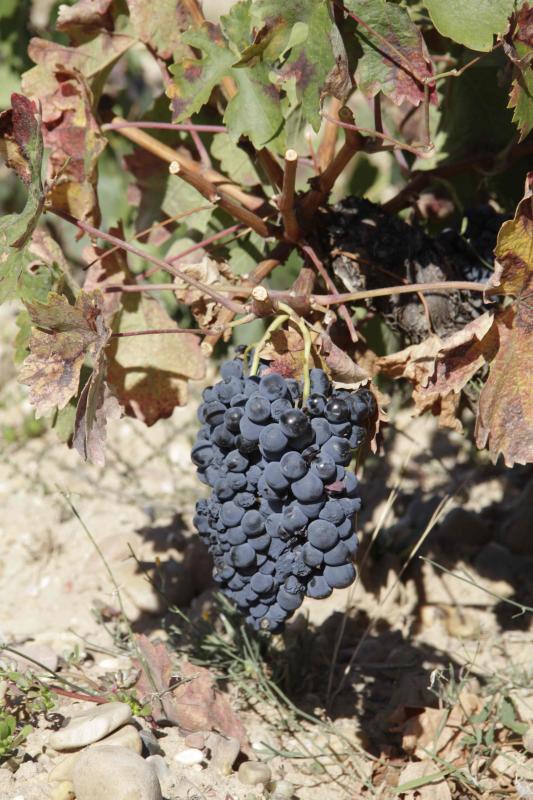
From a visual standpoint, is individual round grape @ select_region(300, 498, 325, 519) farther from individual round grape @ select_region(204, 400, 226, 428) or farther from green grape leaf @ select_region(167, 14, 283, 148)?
green grape leaf @ select_region(167, 14, 283, 148)

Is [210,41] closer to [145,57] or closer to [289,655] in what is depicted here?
[289,655]

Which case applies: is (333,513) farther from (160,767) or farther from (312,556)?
(160,767)

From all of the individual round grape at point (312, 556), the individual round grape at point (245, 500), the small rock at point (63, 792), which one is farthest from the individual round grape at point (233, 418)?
the small rock at point (63, 792)

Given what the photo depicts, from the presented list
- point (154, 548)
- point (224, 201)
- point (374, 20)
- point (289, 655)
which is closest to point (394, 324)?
point (224, 201)

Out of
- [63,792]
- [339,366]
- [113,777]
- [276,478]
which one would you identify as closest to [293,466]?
[276,478]

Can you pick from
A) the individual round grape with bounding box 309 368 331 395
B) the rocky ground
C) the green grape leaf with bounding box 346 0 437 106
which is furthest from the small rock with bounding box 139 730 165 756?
the green grape leaf with bounding box 346 0 437 106
